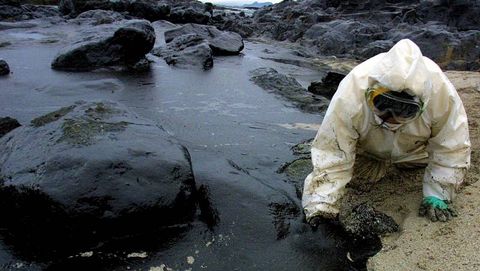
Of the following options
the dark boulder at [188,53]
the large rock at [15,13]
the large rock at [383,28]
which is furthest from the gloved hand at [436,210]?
the large rock at [15,13]

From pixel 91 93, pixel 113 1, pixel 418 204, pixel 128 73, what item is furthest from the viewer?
pixel 113 1

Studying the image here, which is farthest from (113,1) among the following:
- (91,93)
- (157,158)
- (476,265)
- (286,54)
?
(476,265)

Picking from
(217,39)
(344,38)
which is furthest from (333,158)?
(344,38)

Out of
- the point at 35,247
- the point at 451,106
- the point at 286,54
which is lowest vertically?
the point at 286,54

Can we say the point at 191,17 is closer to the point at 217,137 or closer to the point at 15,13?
the point at 15,13

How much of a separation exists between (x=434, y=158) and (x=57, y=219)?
271 cm

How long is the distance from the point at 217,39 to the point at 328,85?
19.5 feet

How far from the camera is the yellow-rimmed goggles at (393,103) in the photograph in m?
2.71

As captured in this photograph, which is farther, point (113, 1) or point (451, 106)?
point (113, 1)

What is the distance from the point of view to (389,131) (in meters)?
3.14

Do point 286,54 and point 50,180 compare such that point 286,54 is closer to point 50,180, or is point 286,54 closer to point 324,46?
point 324,46

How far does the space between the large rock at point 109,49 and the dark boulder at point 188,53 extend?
76 cm

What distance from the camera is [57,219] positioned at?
A: 295 cm

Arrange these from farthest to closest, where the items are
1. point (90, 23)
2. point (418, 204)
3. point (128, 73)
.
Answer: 1. point (90, 23)
2. point (128, 73)
3. point (418, 204)
